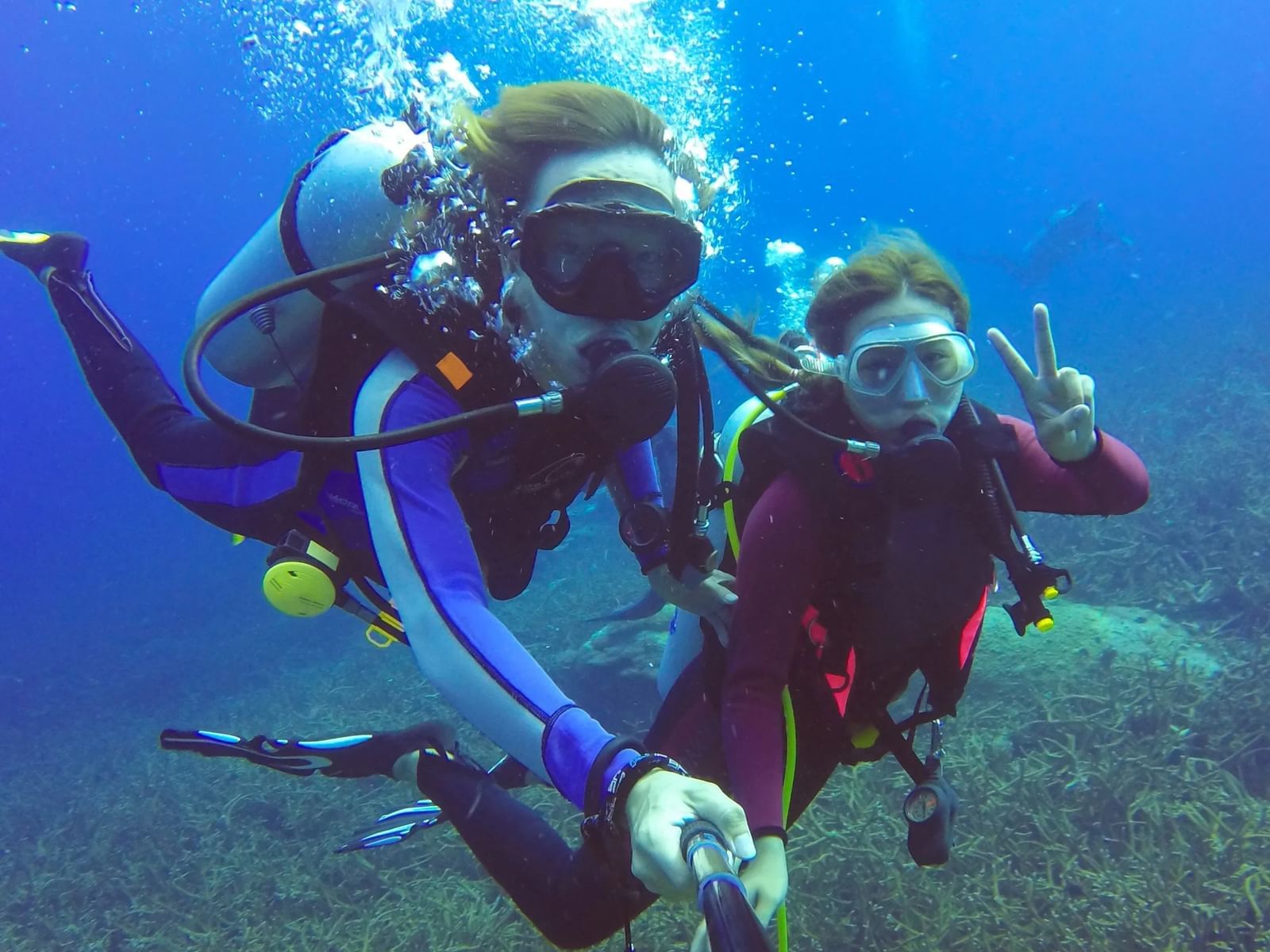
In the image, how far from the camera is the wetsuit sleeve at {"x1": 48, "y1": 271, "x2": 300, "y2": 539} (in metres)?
3.10

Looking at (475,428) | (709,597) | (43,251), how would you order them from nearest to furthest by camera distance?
(475,428)
(709,597)
(43,251)

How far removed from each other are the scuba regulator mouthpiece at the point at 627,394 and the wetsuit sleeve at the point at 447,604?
502mm

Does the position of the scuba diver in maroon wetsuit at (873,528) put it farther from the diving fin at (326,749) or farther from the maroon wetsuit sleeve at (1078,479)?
the diving fin at (326,749)

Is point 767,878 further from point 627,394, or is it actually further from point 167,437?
point 167,437

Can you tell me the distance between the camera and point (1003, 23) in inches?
3664

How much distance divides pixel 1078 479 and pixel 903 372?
2.84 feet

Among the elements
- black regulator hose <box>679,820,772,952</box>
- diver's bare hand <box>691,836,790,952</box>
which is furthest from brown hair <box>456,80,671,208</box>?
diver's bare hand <box>691,836,790,952</box>

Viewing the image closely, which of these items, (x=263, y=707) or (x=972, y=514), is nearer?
(x=972, y=514)

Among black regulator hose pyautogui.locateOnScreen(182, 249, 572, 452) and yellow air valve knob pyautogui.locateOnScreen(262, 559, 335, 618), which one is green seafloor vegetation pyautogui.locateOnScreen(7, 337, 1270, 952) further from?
black regulator hose pyautogui.locateOnScreen(182, 249, 572, 452)

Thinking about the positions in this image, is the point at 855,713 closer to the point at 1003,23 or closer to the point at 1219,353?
the point at 1219,353

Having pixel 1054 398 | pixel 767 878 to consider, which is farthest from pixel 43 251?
pixel 1054 398

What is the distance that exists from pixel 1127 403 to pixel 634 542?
16180 mm

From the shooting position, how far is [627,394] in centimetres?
219

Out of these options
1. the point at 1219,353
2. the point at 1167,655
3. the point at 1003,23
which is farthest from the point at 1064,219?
the point at 1003,23
